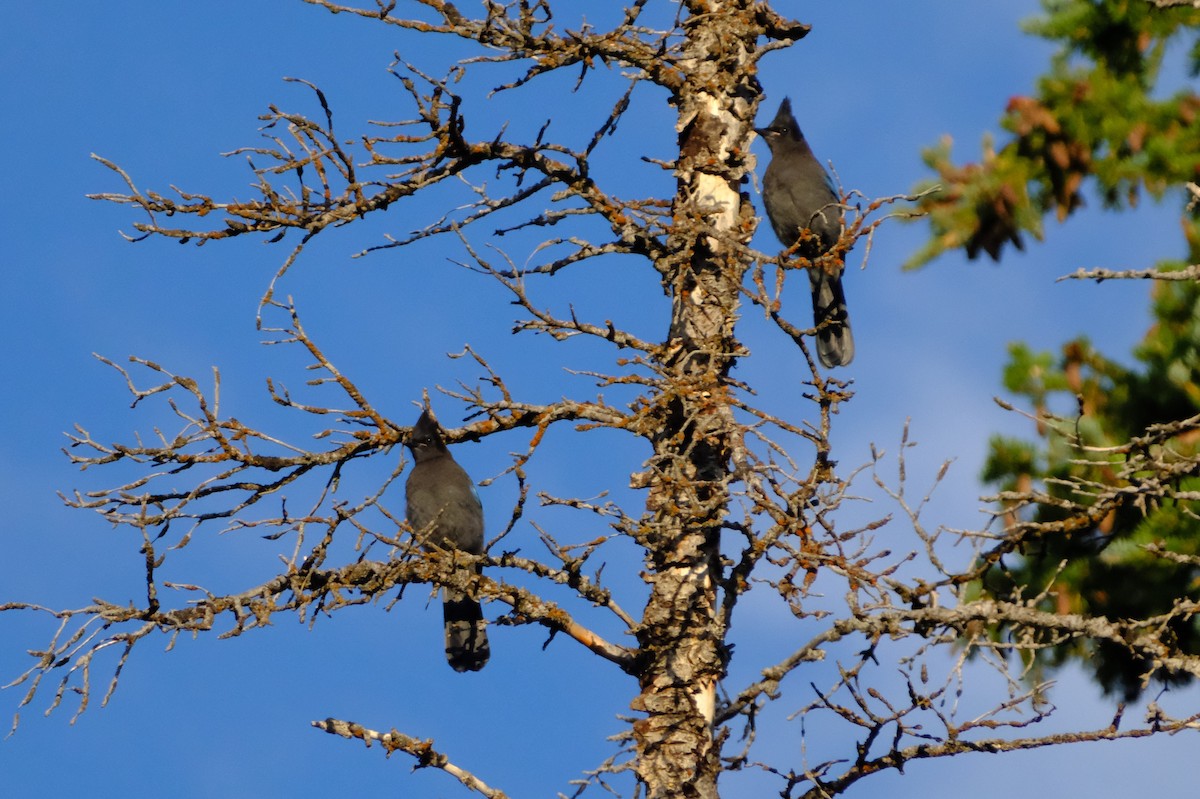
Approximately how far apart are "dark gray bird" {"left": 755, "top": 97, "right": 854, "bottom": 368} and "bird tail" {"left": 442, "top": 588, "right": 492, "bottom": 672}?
247 cm

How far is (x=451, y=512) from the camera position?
824cm

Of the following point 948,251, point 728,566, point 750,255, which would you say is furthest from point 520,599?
point 948,251

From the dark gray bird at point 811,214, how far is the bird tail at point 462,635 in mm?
2469

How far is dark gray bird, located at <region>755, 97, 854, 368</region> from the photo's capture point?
7793 mm

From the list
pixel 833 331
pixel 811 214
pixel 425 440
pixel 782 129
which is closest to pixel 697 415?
pixel 833 331

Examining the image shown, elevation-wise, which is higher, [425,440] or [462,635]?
[425,440]

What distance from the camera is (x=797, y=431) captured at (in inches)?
239

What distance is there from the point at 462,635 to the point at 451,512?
76 centimetres

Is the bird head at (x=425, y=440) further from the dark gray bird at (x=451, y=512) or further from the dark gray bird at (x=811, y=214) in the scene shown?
the dark gray bird at (x=811, y=214)

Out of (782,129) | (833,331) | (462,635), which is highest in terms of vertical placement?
(782,129)

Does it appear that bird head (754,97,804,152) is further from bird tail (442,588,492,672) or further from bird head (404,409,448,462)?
bird tail (442,588,492,672)

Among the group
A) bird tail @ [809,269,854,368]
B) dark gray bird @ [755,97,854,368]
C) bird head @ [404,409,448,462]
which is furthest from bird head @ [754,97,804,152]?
bird head @ [404,409,448,462]

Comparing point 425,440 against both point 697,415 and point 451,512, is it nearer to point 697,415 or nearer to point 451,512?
point 451,512

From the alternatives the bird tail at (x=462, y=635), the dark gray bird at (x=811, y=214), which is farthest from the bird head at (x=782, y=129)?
the bird tail at (x=462, y=635)
